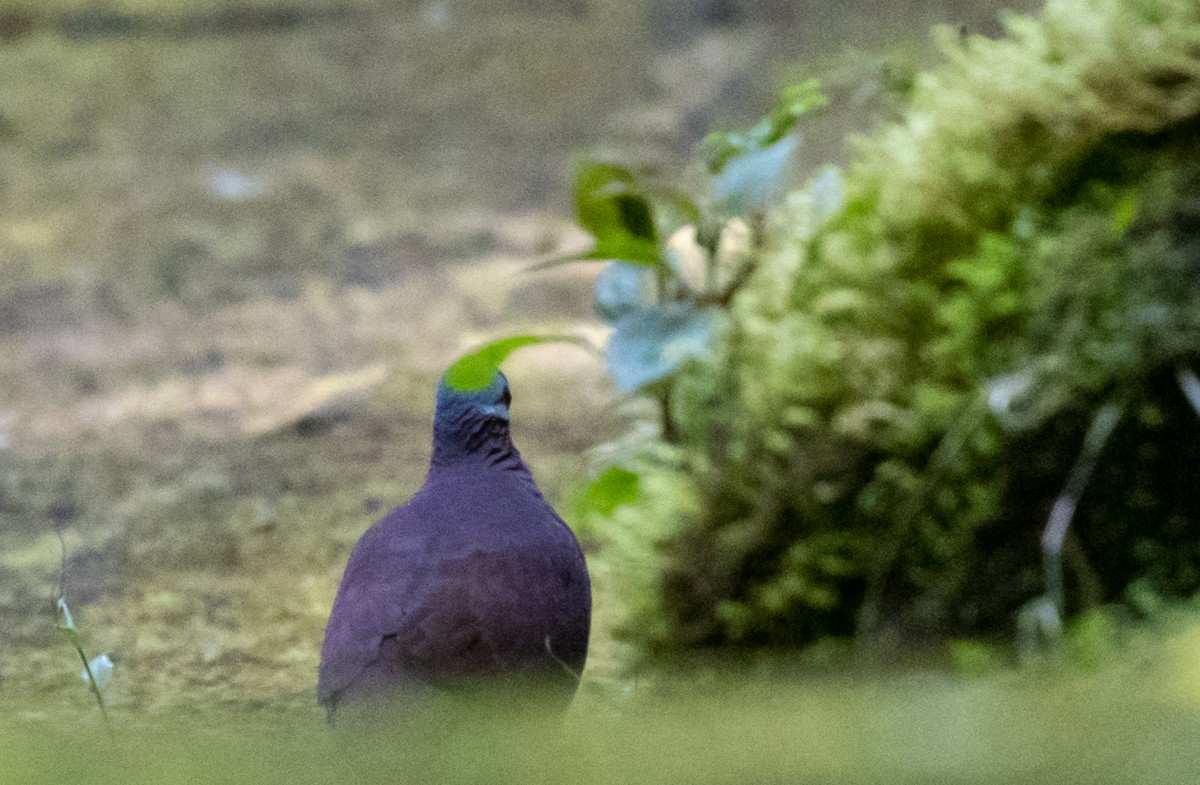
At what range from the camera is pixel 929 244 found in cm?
193

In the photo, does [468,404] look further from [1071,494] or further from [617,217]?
[1071,494]

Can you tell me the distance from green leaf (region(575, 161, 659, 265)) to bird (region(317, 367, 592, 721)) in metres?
0.76

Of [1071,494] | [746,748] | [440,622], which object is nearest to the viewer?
[746,748]

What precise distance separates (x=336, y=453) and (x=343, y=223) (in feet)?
8.39

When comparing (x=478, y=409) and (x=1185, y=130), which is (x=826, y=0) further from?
(x=478, y=409)

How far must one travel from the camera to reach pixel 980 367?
186 centimetres

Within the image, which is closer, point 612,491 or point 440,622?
point 440,622

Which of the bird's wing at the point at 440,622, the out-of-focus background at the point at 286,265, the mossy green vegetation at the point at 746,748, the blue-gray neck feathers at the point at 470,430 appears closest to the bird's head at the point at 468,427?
the blue-gray neck feathers at the point at 470,430

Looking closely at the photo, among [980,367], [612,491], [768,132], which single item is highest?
[768,132]

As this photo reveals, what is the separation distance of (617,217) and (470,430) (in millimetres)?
768

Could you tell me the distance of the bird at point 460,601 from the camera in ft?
3.79

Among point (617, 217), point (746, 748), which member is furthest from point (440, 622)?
point (617, 217)

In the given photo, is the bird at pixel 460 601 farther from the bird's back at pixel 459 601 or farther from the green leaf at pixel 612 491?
the green leaf at pixel 612 491

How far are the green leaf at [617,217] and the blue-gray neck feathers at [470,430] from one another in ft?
2.05
